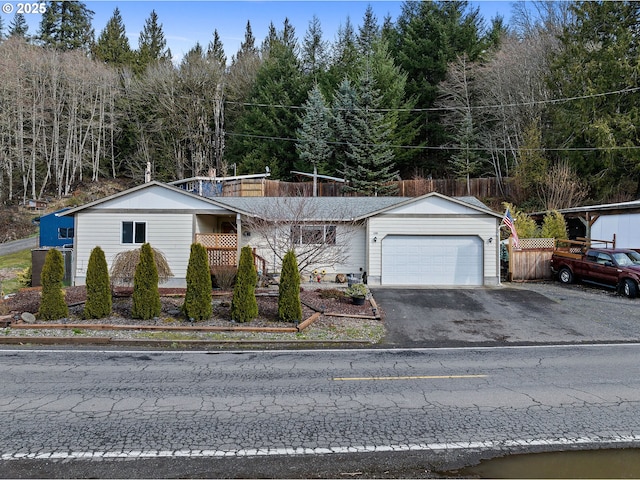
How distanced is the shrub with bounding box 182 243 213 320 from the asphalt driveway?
5322mm

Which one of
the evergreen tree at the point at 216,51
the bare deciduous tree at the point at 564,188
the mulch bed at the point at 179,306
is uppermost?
the evergreen tree at the point at 216,51

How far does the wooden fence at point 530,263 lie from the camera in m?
21.2

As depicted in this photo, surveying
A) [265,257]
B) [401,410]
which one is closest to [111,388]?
[401,410]

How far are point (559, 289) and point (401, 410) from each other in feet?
49.9

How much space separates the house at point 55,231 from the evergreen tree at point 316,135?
17305 millimetres

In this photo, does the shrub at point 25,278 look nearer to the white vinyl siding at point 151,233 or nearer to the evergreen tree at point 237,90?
the white vinyl siding at point 151,233

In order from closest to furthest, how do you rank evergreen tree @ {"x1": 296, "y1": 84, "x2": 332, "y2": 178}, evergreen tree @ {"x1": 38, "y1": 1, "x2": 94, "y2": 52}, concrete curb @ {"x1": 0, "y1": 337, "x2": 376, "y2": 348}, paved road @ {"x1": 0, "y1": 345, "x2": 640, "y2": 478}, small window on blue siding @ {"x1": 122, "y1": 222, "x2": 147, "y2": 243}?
paved road @ {"x1": 0, "y1": 345, "x2": 640, "y2": 478} → concrete curb @ {"x1": 0, "y1": 337, "x2": 376, "y2": 348} → small window on blue siding @ {"x1": 122, "y1": 222, "x2": 147, "y2": 243} → evergreen tree @ {"x1": 296, "y1": 84, "x2": 332, "y2": 178} → evergreen tree @ {"x1": 38, "y1": 1, "x2": 94, "y2": 52}

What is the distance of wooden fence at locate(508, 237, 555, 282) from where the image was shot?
21.2 meters

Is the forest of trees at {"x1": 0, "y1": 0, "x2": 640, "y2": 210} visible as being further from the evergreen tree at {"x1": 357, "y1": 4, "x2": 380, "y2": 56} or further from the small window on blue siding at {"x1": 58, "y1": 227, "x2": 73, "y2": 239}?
the small window on blue siding at {"x1": 58, "y1": 227, "x2": 73, "y2": 239}

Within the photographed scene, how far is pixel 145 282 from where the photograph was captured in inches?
514

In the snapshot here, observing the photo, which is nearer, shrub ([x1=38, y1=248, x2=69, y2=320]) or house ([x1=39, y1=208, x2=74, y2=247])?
shrub ([x1=38, y1=248, x2=69, y2=320])

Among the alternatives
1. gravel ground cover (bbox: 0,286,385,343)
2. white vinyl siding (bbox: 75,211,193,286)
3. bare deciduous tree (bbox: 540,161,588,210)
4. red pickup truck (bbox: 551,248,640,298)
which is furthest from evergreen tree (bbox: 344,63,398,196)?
gravel ground cover (bbox: 0,286,385,343)

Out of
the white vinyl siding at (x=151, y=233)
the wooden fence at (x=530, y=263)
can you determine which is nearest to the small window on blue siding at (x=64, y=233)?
the white vinyl siding at (x=151, y=233)

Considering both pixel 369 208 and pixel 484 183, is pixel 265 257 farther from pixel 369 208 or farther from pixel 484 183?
pixel 484 183
